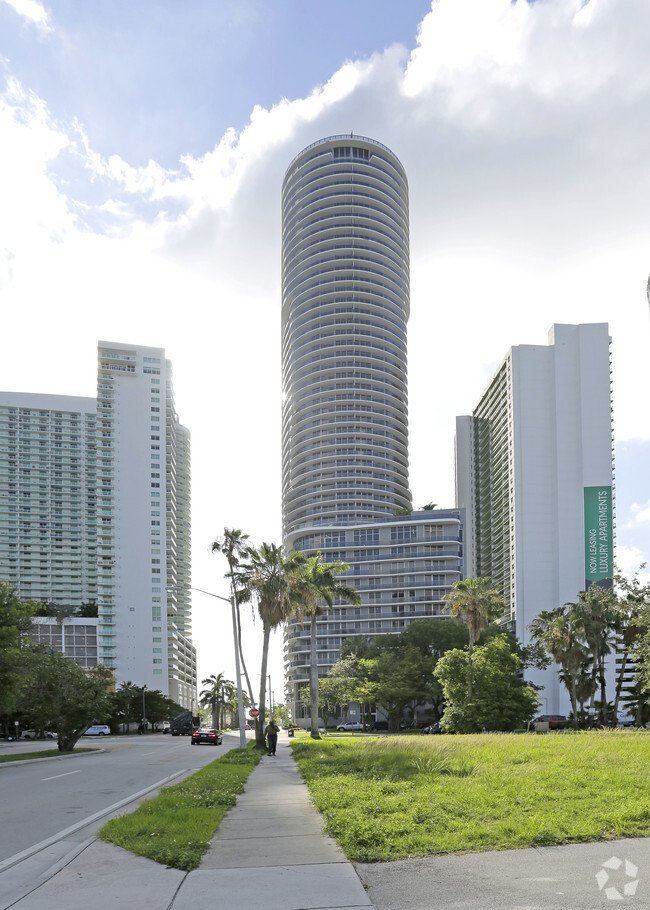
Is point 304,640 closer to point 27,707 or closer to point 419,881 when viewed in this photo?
point 27,707

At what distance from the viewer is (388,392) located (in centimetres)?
17500

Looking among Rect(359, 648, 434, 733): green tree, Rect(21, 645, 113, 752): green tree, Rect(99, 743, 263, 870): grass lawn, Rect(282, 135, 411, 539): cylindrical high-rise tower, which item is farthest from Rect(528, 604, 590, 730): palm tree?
Rect(282, 135, 411, 539): cylindrical high-rise tower

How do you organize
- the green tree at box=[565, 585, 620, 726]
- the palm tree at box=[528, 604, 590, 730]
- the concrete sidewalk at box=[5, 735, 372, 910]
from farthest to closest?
the palm tree at box=[528, 604, 590, 730]
the green tree at box=[565, 585, 620, 726]
the concrete sidewalk at box=[5, 735, 372, 910]

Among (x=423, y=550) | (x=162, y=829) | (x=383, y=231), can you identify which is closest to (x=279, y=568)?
(x=162, y=829)

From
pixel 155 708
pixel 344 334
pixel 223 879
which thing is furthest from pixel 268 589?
pixel 344 334

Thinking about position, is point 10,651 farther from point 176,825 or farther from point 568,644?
point 568,644

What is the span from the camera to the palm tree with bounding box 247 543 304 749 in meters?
42.6

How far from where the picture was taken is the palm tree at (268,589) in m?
42.6

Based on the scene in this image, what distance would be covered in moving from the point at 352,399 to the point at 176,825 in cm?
15916

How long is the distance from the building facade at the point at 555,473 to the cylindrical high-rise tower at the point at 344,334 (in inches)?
1054

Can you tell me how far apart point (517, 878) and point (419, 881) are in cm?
97

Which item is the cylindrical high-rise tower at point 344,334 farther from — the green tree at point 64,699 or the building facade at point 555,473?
the green tree at point 64,699

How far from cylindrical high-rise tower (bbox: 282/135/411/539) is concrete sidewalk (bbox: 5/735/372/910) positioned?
14473 centimetres

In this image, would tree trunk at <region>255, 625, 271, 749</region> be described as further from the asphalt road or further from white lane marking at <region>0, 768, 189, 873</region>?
white lane marking at <region>0, 768, 189, 873</region>
